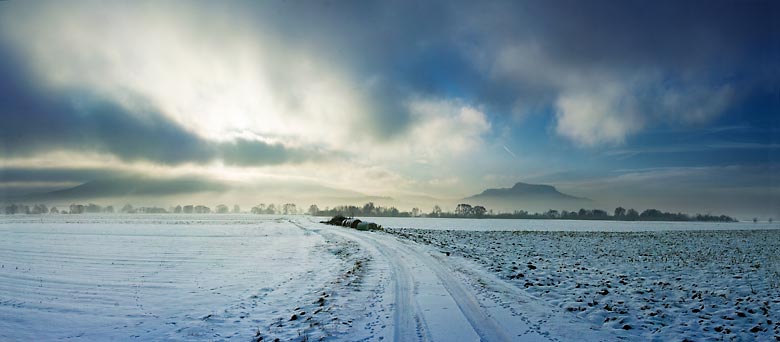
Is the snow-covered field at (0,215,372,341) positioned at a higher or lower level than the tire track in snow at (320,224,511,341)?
lower

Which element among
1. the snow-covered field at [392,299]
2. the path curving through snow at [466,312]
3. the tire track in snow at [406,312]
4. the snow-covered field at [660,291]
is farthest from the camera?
the snow-covered field at [660,291]

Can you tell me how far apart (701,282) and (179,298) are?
70.0 feet

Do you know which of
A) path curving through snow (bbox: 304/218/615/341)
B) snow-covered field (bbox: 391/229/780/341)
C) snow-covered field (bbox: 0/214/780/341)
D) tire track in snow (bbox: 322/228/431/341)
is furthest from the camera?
snow-covered field (bbox: 391/229/780/341)

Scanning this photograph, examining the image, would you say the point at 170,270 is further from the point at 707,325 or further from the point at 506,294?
the point at 707,325

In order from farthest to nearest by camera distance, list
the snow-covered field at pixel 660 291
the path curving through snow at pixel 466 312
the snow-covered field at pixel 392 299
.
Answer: the snow-covered field at pixel 660 291, the snow-covered field at pixel 392 299, the path curving through snow at pixel 466 312

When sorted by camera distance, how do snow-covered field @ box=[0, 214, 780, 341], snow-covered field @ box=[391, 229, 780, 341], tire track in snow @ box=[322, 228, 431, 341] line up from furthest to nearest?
snow-covered field @ box=[391, 229, 780, 341], snow-covered field @ box=[0, 214, 780, 341], tire track in snow @ box=[322, 228, 431, 341]

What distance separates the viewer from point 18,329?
9.77 metres

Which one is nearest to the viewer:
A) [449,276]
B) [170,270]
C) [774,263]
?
[449,276]

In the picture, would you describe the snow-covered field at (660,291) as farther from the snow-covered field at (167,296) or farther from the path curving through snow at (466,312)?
the snow-covered field at (167,296)

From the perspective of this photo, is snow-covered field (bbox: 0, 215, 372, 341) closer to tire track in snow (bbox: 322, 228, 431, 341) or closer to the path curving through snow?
tire track in snow (bbox: 322, 228, 431, 341)

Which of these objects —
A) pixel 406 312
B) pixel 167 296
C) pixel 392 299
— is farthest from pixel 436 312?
pixel 167 296

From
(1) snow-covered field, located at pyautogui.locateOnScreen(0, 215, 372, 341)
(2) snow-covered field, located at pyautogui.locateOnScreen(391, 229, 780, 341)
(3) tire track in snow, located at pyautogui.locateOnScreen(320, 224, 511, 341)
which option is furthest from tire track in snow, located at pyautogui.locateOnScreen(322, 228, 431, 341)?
(2) snow-covered field, located at pyautogui.locateOnScreen(391, 229, 780, 341)

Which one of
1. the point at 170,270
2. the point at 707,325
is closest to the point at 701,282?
the point at 707,325

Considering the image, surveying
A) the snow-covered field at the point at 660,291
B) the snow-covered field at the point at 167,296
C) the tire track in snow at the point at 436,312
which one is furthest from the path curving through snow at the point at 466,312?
the snow-covered field at the point at 167,296
